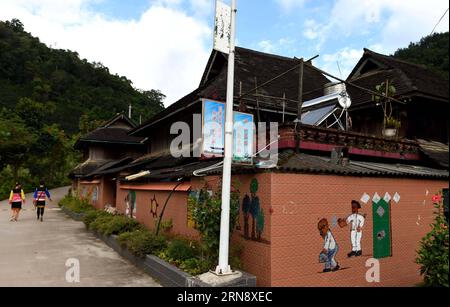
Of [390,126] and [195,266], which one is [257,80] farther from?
[195,266]

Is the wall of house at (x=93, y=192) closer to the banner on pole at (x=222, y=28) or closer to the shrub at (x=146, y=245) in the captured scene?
the shrub at (x=146, y=245)

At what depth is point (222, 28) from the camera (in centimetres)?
631

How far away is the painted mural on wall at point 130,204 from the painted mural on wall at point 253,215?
27.7ft

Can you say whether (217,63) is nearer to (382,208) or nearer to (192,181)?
(192,181)

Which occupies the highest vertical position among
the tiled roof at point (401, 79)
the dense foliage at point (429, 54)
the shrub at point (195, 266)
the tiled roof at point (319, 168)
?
the dense foliage at point (429, 54)

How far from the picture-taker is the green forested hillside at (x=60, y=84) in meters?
54.3

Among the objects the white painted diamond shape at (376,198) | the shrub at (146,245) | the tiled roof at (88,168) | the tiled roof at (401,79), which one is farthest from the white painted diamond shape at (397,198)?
the tiled roof at (88,168)

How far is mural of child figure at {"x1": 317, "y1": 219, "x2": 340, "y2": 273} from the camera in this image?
21.9 ft

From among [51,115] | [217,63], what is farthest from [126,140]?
[51,115]

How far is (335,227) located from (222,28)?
436 cm

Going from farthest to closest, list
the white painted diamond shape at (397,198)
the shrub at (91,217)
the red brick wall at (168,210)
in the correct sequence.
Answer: the shrub at (91,217), the red brick wall at (168,210), the white painted diamond shape at (397,198)

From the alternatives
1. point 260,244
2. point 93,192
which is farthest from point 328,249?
point 93,192

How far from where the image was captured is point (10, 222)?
1702 cm

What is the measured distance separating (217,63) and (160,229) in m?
8.71
